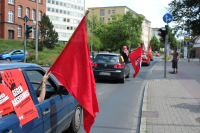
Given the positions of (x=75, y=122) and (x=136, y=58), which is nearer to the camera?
(x=75, y=122)

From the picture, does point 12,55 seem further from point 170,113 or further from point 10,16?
point 170,113

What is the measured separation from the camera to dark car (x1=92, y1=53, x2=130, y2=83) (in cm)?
1264

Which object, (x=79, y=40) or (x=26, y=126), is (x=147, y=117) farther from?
(x=26, y=126)

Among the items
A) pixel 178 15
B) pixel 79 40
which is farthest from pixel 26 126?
pixel 178 15

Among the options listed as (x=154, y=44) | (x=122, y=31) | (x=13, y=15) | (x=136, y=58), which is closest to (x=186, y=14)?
(x=122, y=31)

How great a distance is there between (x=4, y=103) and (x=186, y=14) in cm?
3883

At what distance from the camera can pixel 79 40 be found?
3865 mm

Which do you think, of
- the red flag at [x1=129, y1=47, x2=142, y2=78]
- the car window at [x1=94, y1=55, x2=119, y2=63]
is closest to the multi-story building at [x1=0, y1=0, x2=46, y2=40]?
the car window at [x1=94, y1=55, x2=119, y2=63]

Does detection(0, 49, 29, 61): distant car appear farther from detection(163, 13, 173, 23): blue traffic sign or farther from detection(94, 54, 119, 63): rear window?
detection(163, 13, 173, 23): blue traffic sign

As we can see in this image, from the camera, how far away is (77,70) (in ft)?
12.5

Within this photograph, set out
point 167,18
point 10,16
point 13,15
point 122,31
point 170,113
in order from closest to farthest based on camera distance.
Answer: point 170,113 < point 167,18 < point 10,16 < point 13,15 < point 122,31

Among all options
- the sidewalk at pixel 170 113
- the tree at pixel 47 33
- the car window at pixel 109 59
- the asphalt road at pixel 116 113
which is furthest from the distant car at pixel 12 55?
the sidewalk at pixel 170 113

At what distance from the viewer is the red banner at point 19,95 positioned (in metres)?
2.82

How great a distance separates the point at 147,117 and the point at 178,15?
3587 centimetres
